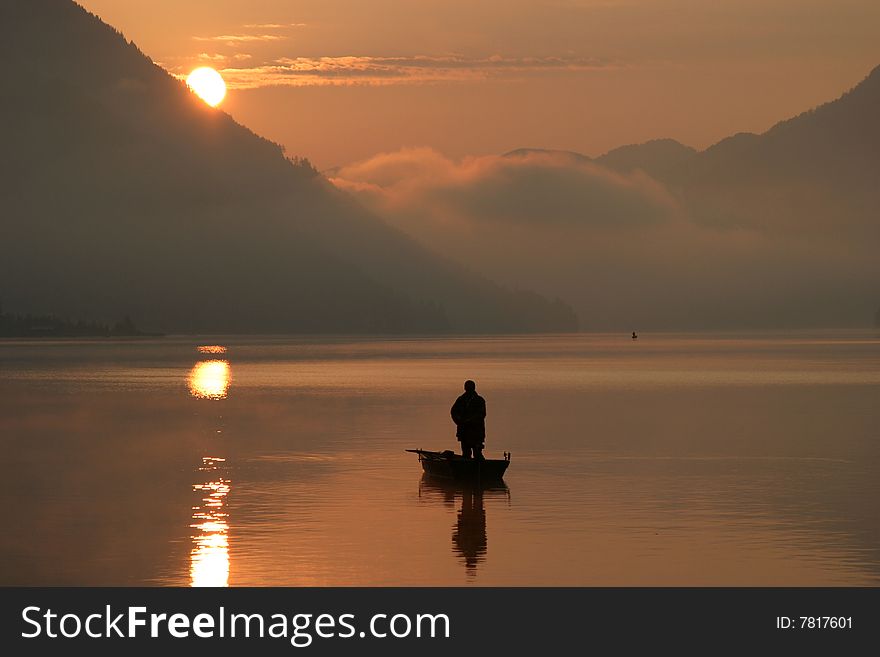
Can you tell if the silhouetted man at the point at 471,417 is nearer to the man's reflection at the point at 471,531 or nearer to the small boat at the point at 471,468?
the small boat at the point at 471,468

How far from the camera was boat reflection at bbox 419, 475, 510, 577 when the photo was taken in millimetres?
37719

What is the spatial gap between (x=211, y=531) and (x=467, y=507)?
8.48m

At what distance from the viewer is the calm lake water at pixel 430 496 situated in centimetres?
3566

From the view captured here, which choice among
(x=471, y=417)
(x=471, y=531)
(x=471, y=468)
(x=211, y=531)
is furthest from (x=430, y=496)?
(x=211, y=531)

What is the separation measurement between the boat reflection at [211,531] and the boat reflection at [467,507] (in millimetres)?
5305

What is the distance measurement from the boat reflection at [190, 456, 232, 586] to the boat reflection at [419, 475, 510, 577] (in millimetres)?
5305

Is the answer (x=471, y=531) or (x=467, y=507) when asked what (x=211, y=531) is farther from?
(x=467, y=507)

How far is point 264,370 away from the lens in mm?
195125

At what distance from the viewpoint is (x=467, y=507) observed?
47.1 metres

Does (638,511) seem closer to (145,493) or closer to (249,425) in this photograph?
(145,493)

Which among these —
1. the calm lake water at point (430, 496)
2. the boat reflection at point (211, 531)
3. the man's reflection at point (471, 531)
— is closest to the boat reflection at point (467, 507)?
the man's reflection at point (471, 531)
